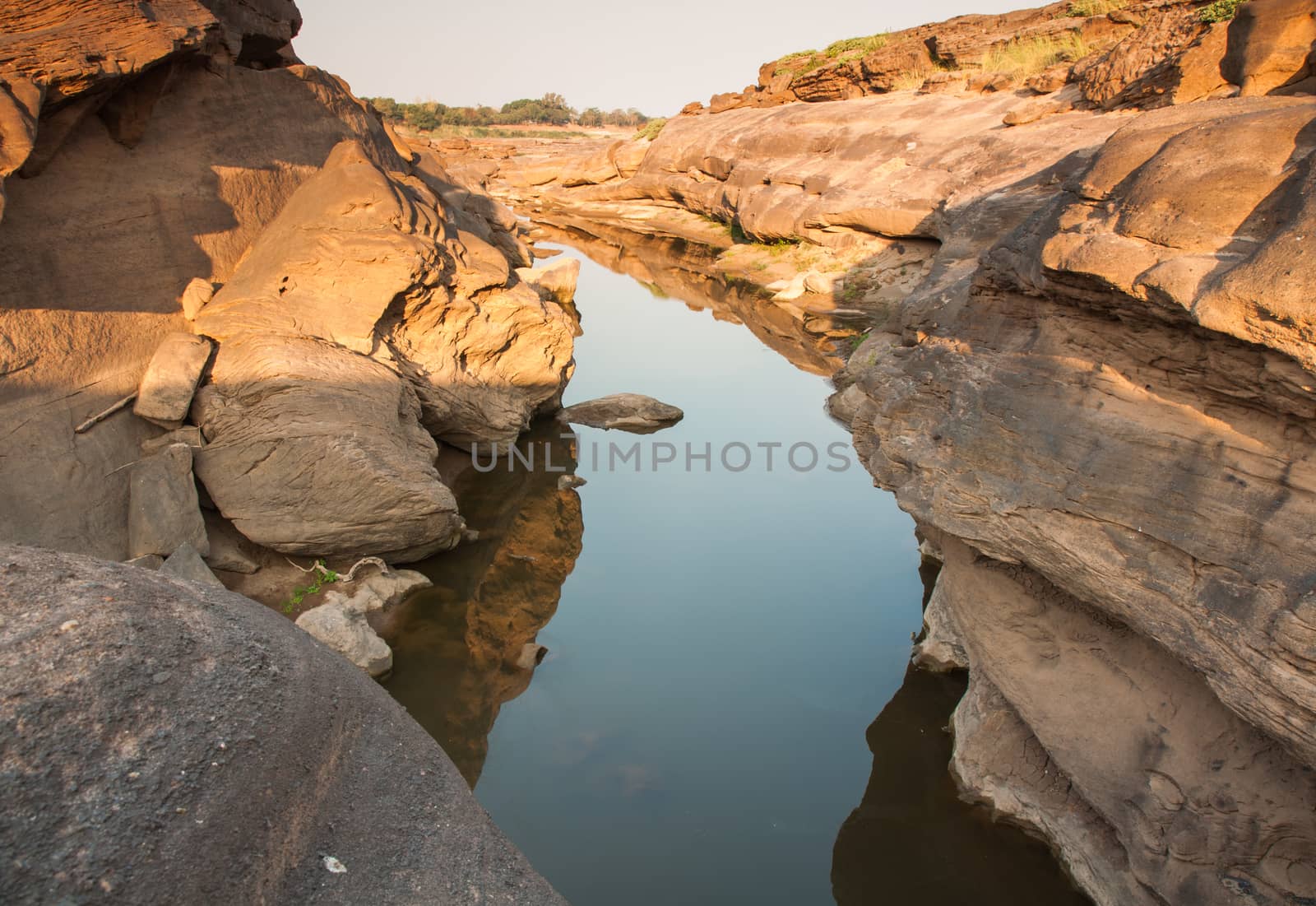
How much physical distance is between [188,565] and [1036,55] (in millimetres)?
19362

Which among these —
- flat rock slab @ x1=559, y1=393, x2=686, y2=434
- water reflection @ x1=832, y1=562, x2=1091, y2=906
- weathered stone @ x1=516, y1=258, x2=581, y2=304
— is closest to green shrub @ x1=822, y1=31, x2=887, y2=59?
weathered stone @ x1=516, y1=258, x2=581, y2=304

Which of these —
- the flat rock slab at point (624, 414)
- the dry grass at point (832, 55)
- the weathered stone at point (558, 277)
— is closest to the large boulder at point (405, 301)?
the flat rock slab at point (624, 414)

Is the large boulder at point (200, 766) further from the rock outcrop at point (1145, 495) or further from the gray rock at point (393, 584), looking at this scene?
the gray rock at point (393, 584)

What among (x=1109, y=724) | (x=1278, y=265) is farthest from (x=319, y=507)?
(x=1278, y=265)

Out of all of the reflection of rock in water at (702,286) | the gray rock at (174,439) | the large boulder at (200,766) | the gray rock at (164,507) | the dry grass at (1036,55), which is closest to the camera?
the large boulder at (200,766)

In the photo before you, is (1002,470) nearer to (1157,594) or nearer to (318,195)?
(1157,594)

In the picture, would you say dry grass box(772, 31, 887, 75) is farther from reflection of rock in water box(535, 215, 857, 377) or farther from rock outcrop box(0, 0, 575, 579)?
rock outcrop box(0, 0, 575, 579)

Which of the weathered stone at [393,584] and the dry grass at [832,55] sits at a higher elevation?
the dry grass at [832,55]

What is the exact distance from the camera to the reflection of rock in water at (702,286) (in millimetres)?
15102

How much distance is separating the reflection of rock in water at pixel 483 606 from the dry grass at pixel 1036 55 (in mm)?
14242

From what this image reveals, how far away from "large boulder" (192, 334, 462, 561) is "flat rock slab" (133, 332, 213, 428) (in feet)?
0.51

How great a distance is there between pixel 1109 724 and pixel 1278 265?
2408 millimetres

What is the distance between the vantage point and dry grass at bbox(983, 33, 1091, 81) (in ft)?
57.2

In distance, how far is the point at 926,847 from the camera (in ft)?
17.0
